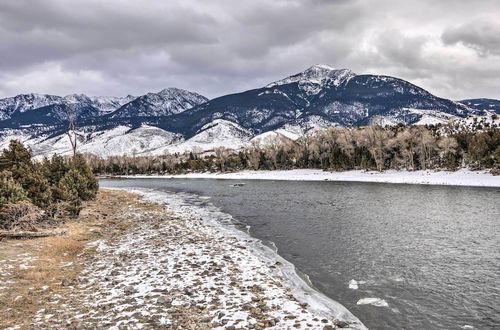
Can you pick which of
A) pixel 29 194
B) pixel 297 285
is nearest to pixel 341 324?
pixel 297 285

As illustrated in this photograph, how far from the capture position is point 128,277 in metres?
15.8

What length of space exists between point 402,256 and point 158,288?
1555cm

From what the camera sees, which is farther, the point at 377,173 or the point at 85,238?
the point at 377,173

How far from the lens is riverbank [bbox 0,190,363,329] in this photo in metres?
11.3

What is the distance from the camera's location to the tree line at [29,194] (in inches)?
Result: 920

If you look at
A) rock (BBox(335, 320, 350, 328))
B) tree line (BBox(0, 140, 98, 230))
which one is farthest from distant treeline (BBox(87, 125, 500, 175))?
tree line (BBox(0, 140, 98, 230))

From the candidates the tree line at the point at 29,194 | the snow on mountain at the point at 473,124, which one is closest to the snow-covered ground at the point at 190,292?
the tree line at the point at 29,194

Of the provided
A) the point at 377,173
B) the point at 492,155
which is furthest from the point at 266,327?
the point at 377,173

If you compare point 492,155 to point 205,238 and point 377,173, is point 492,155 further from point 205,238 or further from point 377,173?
point 205,238

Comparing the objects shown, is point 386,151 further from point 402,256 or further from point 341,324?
A: point 341,324

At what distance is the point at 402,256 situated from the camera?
20484 mm

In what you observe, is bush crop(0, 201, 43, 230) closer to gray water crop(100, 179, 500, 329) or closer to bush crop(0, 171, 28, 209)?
bush crop(0, 171, 28, 209)

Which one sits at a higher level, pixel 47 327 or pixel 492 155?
pixel 492 155

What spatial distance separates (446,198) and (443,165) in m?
51.3
